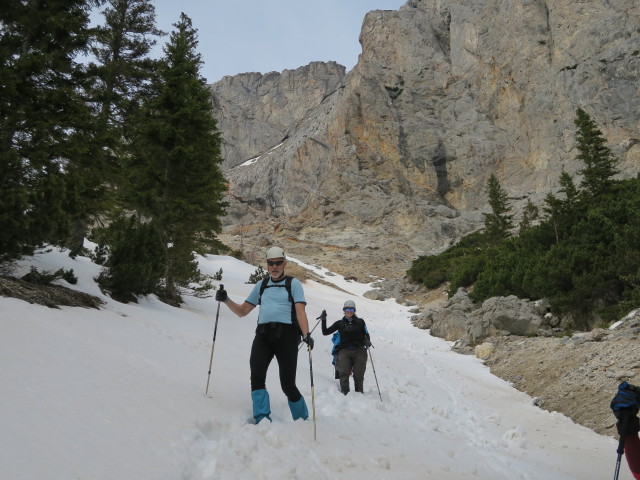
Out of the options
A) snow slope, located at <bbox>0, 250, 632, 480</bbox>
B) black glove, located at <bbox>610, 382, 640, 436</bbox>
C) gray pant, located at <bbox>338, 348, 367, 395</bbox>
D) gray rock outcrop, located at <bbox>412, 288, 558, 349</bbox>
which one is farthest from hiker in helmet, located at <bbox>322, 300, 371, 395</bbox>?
gray rock outcrop, located at <bbox>412, 288, 558, 349</bbox>

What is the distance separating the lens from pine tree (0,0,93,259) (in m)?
7.52

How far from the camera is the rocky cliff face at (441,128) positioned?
67688 millimetres

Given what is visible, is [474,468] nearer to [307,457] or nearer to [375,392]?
[307,457]

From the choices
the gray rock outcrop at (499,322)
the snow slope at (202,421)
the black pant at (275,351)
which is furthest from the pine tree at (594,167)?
the black pant at (275,351)

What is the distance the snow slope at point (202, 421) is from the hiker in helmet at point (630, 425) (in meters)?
1.44

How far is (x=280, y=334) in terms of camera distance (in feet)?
16.2

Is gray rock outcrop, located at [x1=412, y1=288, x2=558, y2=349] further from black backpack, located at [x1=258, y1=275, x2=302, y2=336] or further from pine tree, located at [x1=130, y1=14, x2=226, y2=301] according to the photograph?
black backpack, located at [x1=258, y1=275, x2=302, y2=336]

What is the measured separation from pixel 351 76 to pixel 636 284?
86.9 meters

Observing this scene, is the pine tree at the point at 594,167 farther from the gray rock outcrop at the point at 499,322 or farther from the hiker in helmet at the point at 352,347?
the hiker in helmet at the point at 352,347

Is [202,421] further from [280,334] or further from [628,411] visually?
[628,411]

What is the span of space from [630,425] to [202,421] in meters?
4.26

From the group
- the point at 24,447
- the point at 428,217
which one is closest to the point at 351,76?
the point at 428,217

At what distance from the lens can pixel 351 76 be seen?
9262 cm

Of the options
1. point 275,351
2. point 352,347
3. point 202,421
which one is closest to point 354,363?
point 352,347
